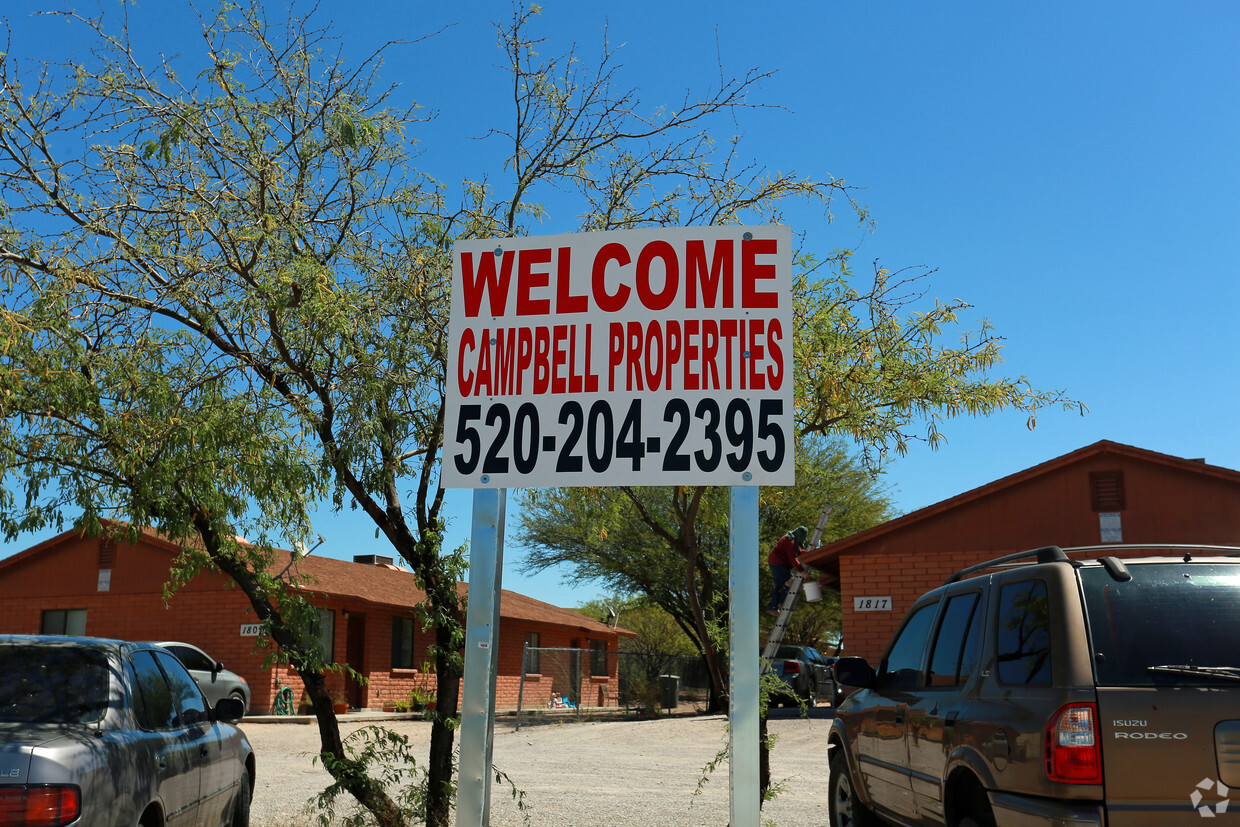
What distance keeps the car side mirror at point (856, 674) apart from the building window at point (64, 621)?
26852 mm

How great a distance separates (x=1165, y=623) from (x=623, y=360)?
2495 millimetres

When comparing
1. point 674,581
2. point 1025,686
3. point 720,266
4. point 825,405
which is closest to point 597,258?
point 720,266

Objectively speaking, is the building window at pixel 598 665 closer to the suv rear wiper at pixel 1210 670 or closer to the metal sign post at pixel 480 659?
the metal sign post at pixel 480 659

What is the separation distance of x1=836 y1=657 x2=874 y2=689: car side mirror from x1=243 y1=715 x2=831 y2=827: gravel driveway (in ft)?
10.1

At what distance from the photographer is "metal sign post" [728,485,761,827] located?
4.02 meters

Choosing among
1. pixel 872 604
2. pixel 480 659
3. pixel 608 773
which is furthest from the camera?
pixel 872 604

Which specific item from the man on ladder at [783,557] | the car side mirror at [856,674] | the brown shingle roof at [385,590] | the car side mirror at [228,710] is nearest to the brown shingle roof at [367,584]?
Result: the brown shingle roof at [385,590]

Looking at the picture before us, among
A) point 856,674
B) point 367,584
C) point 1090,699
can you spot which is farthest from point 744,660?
point 367,584

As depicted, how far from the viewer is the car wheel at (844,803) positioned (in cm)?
721

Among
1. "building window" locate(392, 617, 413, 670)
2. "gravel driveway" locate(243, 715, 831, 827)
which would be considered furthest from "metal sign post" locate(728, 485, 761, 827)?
"building window" locate(392, 617, 413, 670)

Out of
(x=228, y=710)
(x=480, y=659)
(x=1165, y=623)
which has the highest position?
(x=1165, y=623)

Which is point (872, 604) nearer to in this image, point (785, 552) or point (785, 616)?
point (785, 552)

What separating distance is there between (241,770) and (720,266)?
5.89m

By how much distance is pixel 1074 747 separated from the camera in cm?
424
